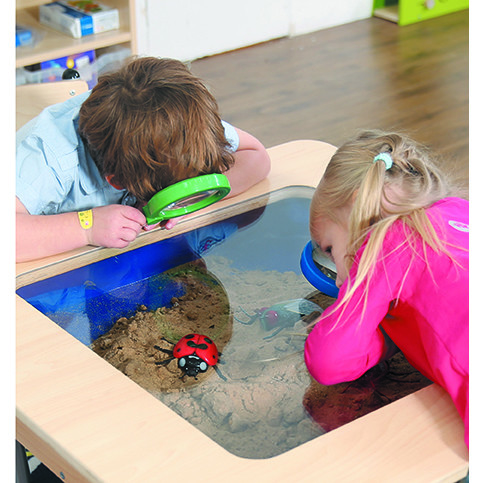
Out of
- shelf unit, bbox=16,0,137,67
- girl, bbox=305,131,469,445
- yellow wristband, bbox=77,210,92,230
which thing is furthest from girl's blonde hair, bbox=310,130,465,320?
shelf unit, bbox=16,0,137,67

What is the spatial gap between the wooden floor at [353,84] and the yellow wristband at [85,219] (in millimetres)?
1241

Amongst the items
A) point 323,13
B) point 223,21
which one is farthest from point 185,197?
point 323,13

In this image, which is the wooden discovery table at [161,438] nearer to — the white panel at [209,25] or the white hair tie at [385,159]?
the white hair tie at [385,159]

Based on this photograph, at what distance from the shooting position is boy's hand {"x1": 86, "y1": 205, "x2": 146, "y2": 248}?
986 millimetres

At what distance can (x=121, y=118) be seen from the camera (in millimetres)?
950

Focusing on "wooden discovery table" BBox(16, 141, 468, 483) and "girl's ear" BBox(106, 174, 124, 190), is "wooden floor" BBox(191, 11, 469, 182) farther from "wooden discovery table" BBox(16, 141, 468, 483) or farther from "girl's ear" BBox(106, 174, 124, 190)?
"wooden discovery table" BBox(16, 141, 468, 483)

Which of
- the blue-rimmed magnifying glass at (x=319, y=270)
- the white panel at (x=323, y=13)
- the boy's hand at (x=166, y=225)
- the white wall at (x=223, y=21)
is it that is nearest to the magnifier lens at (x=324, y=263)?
the blue-rimmed magnifying glass at (x=319, y=270)

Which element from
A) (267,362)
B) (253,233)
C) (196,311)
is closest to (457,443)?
(267,362)

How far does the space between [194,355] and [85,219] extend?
0.30 meters

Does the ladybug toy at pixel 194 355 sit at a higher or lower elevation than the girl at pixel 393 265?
lower

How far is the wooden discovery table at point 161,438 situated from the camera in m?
0.63

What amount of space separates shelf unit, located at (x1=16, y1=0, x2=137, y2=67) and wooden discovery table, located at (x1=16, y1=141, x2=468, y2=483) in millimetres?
1405

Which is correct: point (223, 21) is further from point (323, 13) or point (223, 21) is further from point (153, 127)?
point (153, 127)

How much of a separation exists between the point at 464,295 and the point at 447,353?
0.19 ft
